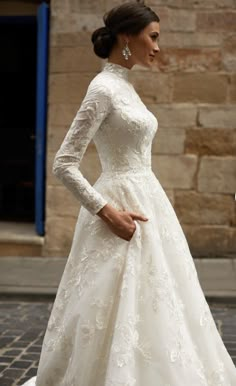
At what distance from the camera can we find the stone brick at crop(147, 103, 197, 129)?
7.59m

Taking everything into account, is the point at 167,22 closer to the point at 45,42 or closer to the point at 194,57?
the point at 194,57

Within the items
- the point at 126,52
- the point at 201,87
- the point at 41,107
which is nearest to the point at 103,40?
the point at 126,52

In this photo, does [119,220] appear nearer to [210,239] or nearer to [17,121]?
[210,239]

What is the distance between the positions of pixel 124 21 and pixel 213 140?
5022 mm

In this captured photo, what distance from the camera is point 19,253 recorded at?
25.8 feet

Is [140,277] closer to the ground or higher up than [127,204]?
closer to the ground

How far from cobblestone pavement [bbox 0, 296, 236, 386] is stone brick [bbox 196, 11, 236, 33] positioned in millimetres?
3362

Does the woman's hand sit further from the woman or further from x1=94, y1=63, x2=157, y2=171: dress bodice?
x1=94, y1=63, x2=157, y2=171: dress bodice

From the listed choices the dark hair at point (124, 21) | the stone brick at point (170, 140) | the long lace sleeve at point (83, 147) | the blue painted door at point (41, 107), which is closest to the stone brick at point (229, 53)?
the stone brick at point (170, 140)

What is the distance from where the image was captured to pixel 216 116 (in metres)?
7.60

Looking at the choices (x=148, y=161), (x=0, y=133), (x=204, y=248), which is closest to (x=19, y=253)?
(x=204, y=248)

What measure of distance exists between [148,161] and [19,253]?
5265 millimetres

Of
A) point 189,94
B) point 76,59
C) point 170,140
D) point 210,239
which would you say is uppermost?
point 76,59

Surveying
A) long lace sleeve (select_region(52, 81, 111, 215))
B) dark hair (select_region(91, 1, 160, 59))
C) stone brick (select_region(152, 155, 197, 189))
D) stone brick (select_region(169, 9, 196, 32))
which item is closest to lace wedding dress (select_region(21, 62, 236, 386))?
long lace sleeve (select_region(52, 81, 111, 215))
